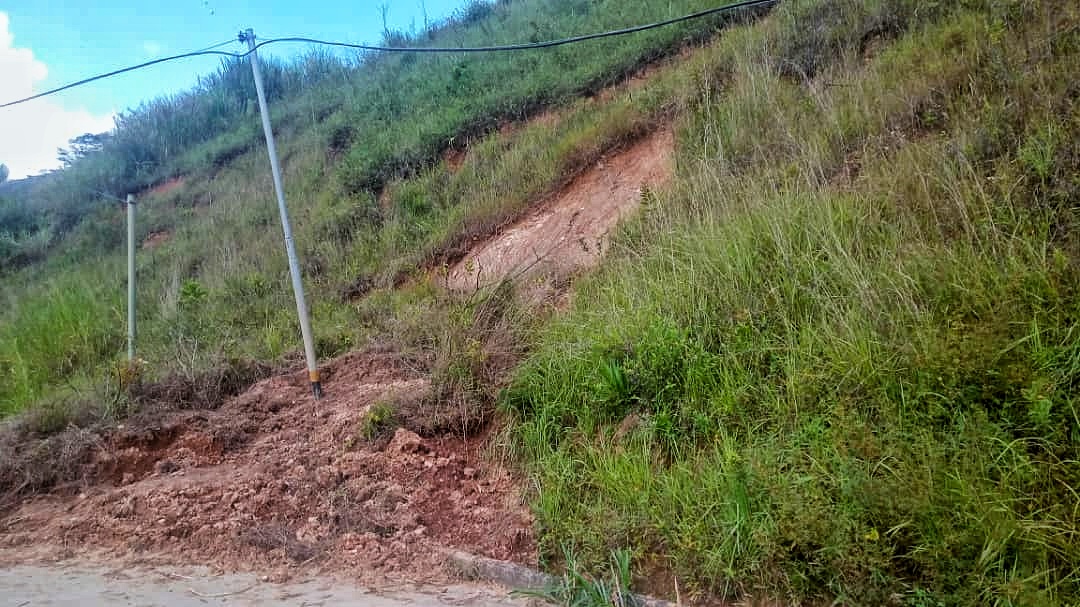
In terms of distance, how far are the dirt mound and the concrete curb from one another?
312 centimetres

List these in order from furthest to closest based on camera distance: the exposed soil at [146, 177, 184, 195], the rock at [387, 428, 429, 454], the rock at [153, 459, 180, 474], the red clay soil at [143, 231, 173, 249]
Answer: the exposed soil at [146, 177, 184, 195]
the red clay soil at [143, 231, 173, 249]
the rock at [153, 459, 180, 474]
the rock at [387, 428, 429, 454]

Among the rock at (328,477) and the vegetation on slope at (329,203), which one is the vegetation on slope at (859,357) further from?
the vegetation on slope at (329,203)

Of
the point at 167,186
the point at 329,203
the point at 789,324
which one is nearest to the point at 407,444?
the point at 789,324

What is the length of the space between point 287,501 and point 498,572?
160 cm

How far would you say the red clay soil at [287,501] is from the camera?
164 inches

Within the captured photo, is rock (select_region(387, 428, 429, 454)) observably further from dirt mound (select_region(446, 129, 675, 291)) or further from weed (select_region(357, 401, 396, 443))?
dirt mound (select_region(446, 129, 675, 291))

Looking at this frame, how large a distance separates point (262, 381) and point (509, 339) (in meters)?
2.44

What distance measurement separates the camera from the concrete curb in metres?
3.67

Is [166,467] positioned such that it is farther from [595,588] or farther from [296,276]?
[595,588]

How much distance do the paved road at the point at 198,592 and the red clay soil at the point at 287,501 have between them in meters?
0.16

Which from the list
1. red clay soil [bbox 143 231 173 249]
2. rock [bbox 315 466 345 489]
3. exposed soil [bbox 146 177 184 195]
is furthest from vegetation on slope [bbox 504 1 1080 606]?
exposed soil [bbox 146 177 184 195]

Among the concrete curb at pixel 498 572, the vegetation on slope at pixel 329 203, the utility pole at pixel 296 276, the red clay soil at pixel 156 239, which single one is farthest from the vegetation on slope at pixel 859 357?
the red clay soil at pixel 156 239

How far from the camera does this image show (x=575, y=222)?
310 inches

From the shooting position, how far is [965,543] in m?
2.85
